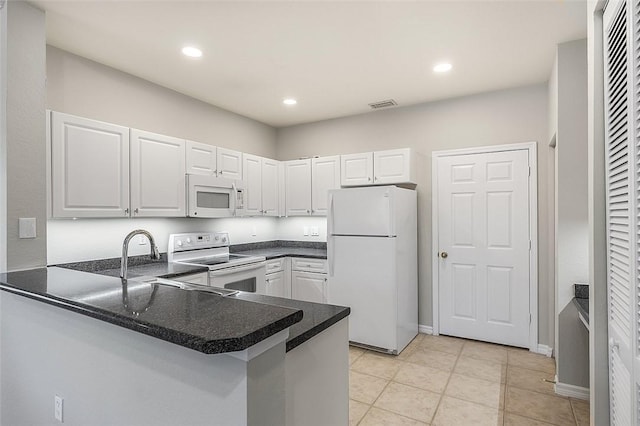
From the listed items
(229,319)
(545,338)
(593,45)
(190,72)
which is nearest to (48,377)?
(229,319)

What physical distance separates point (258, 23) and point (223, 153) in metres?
1.67

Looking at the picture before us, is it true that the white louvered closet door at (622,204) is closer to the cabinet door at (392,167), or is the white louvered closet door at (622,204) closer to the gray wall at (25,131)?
the cabinet door at (392,167)

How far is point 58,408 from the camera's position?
5.31ft

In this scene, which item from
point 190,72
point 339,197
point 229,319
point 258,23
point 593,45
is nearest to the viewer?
point 229,319

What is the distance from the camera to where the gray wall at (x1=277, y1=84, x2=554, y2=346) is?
3469 millimetres

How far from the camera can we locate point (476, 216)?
376 centimetres

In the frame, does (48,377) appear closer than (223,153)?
Yes

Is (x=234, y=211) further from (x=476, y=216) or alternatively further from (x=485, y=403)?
(x=485, y=403)

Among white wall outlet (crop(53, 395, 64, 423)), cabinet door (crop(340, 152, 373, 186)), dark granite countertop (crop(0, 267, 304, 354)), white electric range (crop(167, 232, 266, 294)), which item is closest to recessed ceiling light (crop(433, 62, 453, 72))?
cabinet door (crop(340, 152, 373, 186))

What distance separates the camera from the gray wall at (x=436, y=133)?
3469 mm

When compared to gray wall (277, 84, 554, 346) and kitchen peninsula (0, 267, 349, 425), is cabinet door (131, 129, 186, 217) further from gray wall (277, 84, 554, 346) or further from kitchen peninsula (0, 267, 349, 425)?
gray wall (277, 84, 554, 346)

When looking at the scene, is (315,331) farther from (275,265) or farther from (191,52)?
(275,265)

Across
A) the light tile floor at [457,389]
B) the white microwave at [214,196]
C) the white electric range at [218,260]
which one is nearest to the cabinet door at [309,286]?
the white electric range at [218,260]

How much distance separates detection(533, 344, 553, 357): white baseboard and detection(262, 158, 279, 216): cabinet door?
3.28 meters
